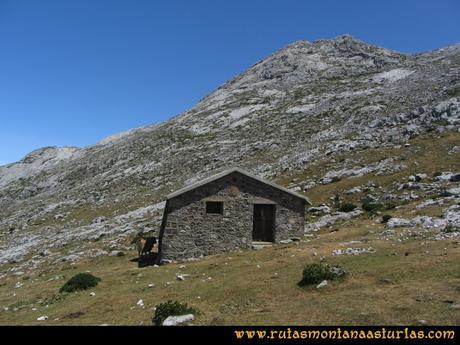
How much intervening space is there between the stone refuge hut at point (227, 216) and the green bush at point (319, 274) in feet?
36.5

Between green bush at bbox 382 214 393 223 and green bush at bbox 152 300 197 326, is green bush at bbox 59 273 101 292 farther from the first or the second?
green bush at bbox 382 214 393 223

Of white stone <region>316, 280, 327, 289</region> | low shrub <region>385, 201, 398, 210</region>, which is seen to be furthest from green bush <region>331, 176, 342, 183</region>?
white stone <region>316, 280, 327, 289</region>

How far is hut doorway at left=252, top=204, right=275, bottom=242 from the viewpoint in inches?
1203

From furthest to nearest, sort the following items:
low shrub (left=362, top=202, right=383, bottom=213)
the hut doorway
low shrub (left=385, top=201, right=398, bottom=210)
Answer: low shrub (left=362, top=202, right=383, bottom=213)
low shrub (left=385, top=201, right=398, bottom=210)
the hut doorway

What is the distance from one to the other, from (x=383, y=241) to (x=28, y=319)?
19.3m

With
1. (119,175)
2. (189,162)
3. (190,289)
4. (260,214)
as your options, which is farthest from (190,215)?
(119,175)

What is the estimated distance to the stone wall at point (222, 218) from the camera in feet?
94.1

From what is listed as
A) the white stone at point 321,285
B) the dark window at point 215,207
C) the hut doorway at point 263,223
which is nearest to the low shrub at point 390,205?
the hut doorway at point 263,223

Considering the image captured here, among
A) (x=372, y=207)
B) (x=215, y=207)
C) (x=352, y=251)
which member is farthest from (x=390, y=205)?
(x=215, y=207)

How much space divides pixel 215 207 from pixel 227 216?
1081 mm

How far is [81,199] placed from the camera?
7294 centimetres

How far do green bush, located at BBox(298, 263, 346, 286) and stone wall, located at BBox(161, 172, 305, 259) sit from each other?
11.1 metres

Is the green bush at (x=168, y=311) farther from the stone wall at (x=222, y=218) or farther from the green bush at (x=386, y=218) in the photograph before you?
the green bush at (x=386, y=218)
